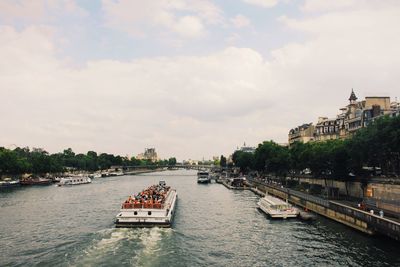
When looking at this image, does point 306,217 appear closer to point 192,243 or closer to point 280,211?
point 280,211

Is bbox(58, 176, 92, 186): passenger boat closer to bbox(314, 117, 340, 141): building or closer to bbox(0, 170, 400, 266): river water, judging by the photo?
bbox(0, 170, 400, 266): river water

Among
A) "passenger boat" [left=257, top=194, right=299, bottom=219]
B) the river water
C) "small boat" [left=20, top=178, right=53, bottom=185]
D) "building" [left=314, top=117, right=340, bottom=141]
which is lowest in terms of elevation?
the river water

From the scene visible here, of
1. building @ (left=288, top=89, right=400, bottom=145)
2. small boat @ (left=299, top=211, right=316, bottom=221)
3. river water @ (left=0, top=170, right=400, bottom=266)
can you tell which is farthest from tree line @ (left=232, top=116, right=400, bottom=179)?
river water @ (left=0, top=170, right=400, bottom=266)

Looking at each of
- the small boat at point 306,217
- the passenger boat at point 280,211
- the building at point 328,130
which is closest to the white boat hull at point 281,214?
the passenger boat at point 280,211

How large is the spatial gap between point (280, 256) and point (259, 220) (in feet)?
70.2

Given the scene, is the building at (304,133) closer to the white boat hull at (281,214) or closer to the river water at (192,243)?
the white boat hull at (281,214)

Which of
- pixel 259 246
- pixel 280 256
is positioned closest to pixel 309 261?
pixel 280 256

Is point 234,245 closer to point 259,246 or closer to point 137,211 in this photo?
point 259,246

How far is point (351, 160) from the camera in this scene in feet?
227

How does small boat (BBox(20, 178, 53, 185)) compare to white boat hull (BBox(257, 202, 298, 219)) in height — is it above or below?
above

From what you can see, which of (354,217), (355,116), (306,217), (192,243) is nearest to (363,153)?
(306,217)

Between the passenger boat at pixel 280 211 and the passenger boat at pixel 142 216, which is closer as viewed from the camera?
the passenger boat at pixel 142 216

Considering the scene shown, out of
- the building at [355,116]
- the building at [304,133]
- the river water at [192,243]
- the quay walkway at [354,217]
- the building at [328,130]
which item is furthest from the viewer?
the building at [304,133]

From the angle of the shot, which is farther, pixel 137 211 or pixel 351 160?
pixel 351 160
